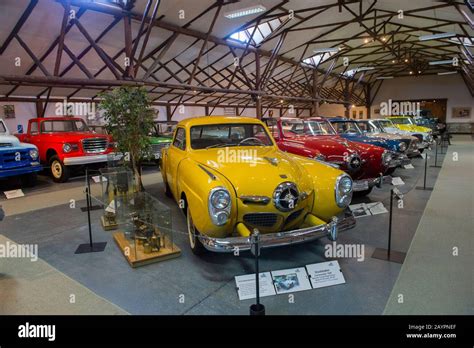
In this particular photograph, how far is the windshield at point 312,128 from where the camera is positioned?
732cm

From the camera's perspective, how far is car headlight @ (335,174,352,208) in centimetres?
359

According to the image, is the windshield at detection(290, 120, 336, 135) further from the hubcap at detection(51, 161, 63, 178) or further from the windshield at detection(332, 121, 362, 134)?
the hubcap at detection(51, 161, 63, 178)

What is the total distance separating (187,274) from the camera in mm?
3312

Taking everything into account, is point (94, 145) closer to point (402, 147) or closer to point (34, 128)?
point (34, 128)

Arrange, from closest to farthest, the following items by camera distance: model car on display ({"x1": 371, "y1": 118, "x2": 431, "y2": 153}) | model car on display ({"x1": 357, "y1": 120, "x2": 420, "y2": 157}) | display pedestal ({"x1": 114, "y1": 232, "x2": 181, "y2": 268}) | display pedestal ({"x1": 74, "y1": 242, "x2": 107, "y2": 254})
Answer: display pedestal ({"x1": 114, "y1": 232, "x2": 181, "y2": 268})
display pedestal ({"x1": 74, "y1": 242, "x2": 107, "y2": 254})
model car on display ({"x1": 357, "y1": 120, "x2": 420, "y2": 157})
model car on display ({"x1": 371, "y1": 118, "x2": 431, "y2": 153})

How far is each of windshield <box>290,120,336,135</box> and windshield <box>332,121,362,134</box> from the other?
52.2 inches

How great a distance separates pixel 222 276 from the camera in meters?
3.27

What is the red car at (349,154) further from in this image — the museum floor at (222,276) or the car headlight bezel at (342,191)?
the car headlight bezel at (342,191)

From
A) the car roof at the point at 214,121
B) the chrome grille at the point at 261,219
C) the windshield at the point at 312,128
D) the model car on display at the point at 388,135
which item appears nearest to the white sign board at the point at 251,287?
the chrome grille at the point at 261,219

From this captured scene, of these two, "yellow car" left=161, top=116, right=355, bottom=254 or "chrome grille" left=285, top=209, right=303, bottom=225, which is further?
"chrome grille" left=285, top=209, right=303, bottom=225

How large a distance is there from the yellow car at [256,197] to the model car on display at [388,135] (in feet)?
20.4

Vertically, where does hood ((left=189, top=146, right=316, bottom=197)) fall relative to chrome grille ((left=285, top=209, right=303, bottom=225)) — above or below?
above

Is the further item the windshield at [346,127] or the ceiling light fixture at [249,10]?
the ceiling light fixture at [249,10]

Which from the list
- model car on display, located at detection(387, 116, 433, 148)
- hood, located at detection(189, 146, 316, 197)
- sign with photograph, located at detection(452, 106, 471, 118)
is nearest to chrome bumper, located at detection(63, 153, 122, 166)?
hood, located at detection(189, 146, 316, 197)
